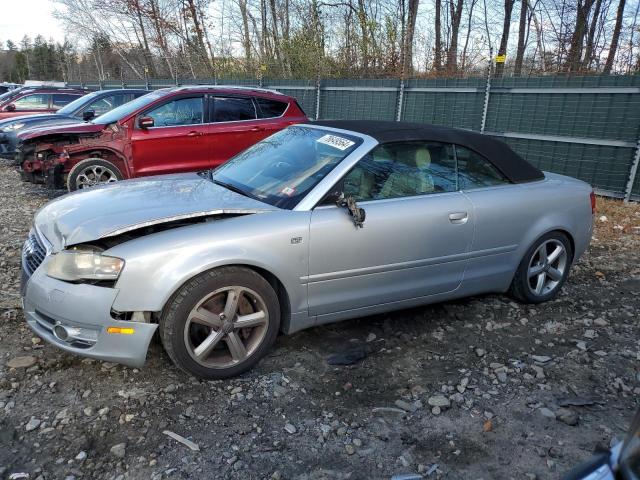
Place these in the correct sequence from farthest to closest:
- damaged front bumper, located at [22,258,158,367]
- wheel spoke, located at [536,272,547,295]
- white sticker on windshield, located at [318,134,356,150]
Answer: wheel spoke, located at [536,272,547,295]
white sticker on windshield, located at [318,134,356,150]
damaged front bumper, located at [22,258,158,367]

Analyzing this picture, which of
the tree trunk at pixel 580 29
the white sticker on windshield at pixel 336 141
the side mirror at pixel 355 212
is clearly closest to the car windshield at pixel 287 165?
the white sticker on windshield at pixel 336 141

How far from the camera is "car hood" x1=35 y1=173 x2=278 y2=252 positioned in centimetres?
295

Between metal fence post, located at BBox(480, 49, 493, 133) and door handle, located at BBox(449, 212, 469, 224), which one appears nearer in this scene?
door handle, located at BBox(449, 212, 469, 224)

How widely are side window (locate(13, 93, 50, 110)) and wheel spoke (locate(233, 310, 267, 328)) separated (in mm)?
13357

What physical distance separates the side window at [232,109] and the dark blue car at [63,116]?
2.92 meters

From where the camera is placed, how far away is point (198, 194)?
11.5ft

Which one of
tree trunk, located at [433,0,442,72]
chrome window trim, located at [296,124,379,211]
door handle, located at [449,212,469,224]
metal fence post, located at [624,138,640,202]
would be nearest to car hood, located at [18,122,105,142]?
chrome window trim, located at [296,124,379,211]

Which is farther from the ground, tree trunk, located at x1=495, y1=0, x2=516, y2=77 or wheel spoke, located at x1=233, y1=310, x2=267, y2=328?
tree trunk, located at x1=495, y1=0, x2=516, y2=77

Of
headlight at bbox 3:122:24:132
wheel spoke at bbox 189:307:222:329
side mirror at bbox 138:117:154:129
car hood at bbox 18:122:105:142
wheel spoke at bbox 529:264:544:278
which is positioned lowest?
wheel spoke at bbox 529:264:544:278

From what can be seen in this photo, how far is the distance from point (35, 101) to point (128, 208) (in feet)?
42.2

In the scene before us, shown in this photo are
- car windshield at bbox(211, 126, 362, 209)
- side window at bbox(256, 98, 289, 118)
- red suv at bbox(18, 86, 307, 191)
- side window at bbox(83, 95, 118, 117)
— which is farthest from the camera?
side window at bbox(83, 95, 118, 117)

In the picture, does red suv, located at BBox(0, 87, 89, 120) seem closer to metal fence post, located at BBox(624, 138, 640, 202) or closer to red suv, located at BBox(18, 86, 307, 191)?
red suv, located at BBox(18, 86, 307, 191)

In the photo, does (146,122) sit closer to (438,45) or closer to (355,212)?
(355,212)

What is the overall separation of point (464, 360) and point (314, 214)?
1.46 metres
